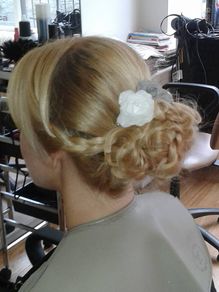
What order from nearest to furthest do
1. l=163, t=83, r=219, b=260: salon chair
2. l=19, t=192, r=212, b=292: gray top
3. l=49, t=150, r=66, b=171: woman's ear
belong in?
l=19, t=192, r=212, b=292: gray top, l=49, t=150, r=66, b=171: woman's ear, l=163, t=83, r=219, b=260: salon chair

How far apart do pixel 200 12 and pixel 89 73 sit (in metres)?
2.67

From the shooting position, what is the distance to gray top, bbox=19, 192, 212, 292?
63 centimetres

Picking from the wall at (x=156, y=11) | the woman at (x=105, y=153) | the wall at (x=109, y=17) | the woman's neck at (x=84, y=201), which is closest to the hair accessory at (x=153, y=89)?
the woman at (x=105, y=153)

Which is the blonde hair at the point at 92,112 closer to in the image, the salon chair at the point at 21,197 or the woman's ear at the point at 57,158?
the woman's ear at the point at 57,158

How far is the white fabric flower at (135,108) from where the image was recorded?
65 centimetres

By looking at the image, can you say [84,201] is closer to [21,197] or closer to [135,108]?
[135,108]

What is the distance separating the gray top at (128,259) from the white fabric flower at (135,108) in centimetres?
17

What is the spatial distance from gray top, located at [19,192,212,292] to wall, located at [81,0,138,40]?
6.09 feet

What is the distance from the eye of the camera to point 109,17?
2.60m

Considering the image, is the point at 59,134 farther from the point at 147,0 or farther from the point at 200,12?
the point at 200,12

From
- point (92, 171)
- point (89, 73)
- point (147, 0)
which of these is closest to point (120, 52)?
point (89, 73)

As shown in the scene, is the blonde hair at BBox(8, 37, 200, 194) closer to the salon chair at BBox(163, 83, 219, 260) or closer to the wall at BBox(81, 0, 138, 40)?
the salon chair at BBox(163, 83, 219, 260)

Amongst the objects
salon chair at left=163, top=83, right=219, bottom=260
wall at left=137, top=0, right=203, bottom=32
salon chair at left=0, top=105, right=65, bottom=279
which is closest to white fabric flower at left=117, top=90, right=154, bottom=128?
salon chair at left=0, top=105, right=65, bottom=279

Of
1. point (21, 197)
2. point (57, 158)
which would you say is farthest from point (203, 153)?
point (57, 158)
